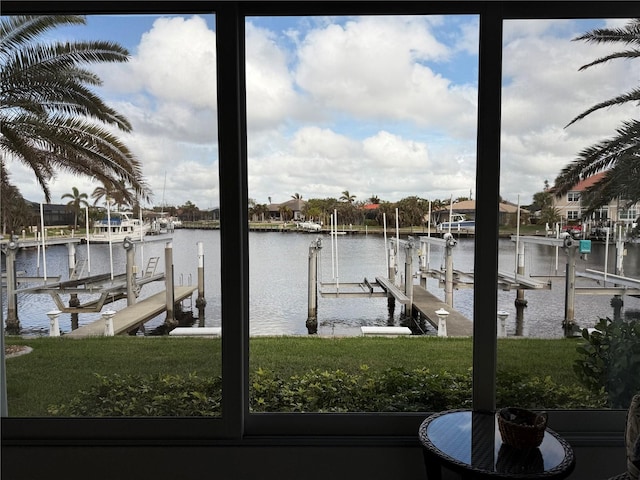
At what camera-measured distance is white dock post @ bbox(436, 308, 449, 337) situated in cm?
219

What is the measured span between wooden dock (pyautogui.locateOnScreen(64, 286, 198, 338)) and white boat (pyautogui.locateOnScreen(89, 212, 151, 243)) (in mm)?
314

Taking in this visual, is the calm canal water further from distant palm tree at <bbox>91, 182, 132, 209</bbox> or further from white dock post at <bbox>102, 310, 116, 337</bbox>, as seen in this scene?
distant palm tree at <bbox>91, 182, 132, 209</bbox>

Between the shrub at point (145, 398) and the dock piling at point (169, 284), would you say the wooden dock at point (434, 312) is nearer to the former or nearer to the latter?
the shrub at point (145, 398)

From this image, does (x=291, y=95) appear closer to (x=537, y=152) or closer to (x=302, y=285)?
(x=302, y=285)

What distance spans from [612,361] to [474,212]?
985 millimetres

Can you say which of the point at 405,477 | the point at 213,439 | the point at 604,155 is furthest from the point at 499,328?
the point at 213,439

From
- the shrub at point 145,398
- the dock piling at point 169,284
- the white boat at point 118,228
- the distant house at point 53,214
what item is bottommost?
the shrub at point 145,398

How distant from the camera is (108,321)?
2205 mm

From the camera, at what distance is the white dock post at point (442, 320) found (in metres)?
2.19

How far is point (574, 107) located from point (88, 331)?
8.35 feet

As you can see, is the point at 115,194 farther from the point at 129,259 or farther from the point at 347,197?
the point at 347,197

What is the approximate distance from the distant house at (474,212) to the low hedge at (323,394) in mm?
745

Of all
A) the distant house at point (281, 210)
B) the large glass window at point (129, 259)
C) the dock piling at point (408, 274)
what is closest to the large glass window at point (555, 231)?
the dock piling at point (408, 274)

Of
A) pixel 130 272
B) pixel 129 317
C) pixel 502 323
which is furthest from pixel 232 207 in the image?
pixel 502 323
